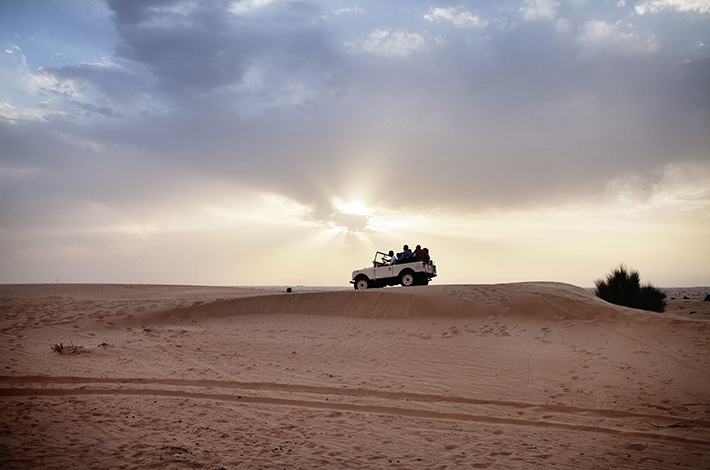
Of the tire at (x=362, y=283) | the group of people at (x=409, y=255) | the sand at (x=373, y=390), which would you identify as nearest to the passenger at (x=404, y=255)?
the group of people at (x=409, y=255)

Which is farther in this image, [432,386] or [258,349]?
[258,349]

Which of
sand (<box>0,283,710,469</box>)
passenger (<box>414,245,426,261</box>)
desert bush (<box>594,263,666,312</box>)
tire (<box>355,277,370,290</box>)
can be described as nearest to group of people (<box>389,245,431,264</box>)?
passenger (<box>414,245,426,261</box>)

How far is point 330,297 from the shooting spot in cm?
1911

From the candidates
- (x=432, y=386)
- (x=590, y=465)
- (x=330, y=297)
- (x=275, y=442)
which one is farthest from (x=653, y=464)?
(x=330, y=297)

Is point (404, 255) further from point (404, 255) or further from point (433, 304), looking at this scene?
point (433, 304)

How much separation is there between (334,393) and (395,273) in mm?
14532

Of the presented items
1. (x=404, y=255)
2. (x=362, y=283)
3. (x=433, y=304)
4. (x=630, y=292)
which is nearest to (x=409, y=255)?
(x=404, y=255)

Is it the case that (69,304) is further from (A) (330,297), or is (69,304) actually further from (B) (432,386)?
(B) (432,386)

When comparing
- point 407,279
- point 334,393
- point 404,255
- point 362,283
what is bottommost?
point 334,393

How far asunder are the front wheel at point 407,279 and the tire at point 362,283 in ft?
6.58

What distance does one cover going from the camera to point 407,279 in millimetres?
21750

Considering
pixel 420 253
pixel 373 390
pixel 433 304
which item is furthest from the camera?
pixel 420 253

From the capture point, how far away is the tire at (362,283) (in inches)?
890

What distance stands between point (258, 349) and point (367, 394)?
531cm
